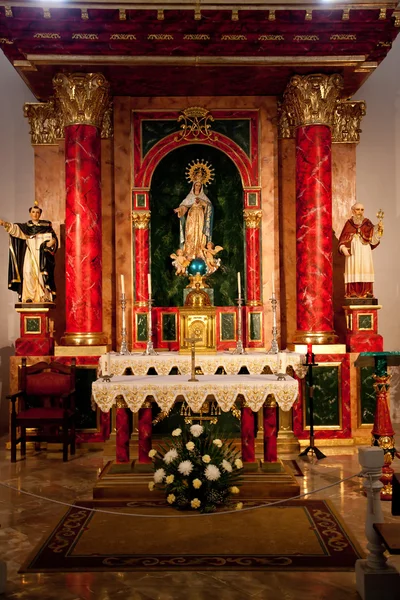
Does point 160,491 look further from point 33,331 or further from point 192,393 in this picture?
point 33,331

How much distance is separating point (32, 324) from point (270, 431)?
4.11 m

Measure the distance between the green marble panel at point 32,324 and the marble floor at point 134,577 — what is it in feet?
8.50

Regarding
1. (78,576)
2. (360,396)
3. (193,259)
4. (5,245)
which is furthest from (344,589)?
(5,245)

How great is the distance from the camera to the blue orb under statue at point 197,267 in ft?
34.7

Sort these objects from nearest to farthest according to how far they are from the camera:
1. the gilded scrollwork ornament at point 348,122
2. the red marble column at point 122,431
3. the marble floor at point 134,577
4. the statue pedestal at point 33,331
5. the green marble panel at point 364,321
Result: 1. the marble floor at point 134,577
2. the red marble column at point 122,431
3. the statue pedestal at point 33,331
4. the green marble panel at point 364,321
5. the gilded scrollwork ornament at point 348,122

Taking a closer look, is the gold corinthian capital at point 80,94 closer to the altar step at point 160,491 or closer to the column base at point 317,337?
the column base at point 317,337

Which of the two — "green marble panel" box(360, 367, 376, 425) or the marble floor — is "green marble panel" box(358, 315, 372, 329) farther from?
the marble floor

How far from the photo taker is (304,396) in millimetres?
9461

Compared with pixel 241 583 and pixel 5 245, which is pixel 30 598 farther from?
pixel 5 245

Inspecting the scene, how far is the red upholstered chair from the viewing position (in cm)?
832

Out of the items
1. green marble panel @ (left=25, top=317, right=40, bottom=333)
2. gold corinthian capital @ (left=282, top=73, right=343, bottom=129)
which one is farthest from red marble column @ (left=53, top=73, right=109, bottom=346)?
gold corinthian capital @ (left=282, top=73, right=343, bottom=129)

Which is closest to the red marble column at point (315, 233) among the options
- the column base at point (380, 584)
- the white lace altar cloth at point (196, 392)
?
the white lace altar cloth at point (196, 392)

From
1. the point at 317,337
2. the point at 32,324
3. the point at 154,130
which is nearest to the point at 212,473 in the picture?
the point at 317,337

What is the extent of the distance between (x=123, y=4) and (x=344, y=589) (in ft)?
23.8
